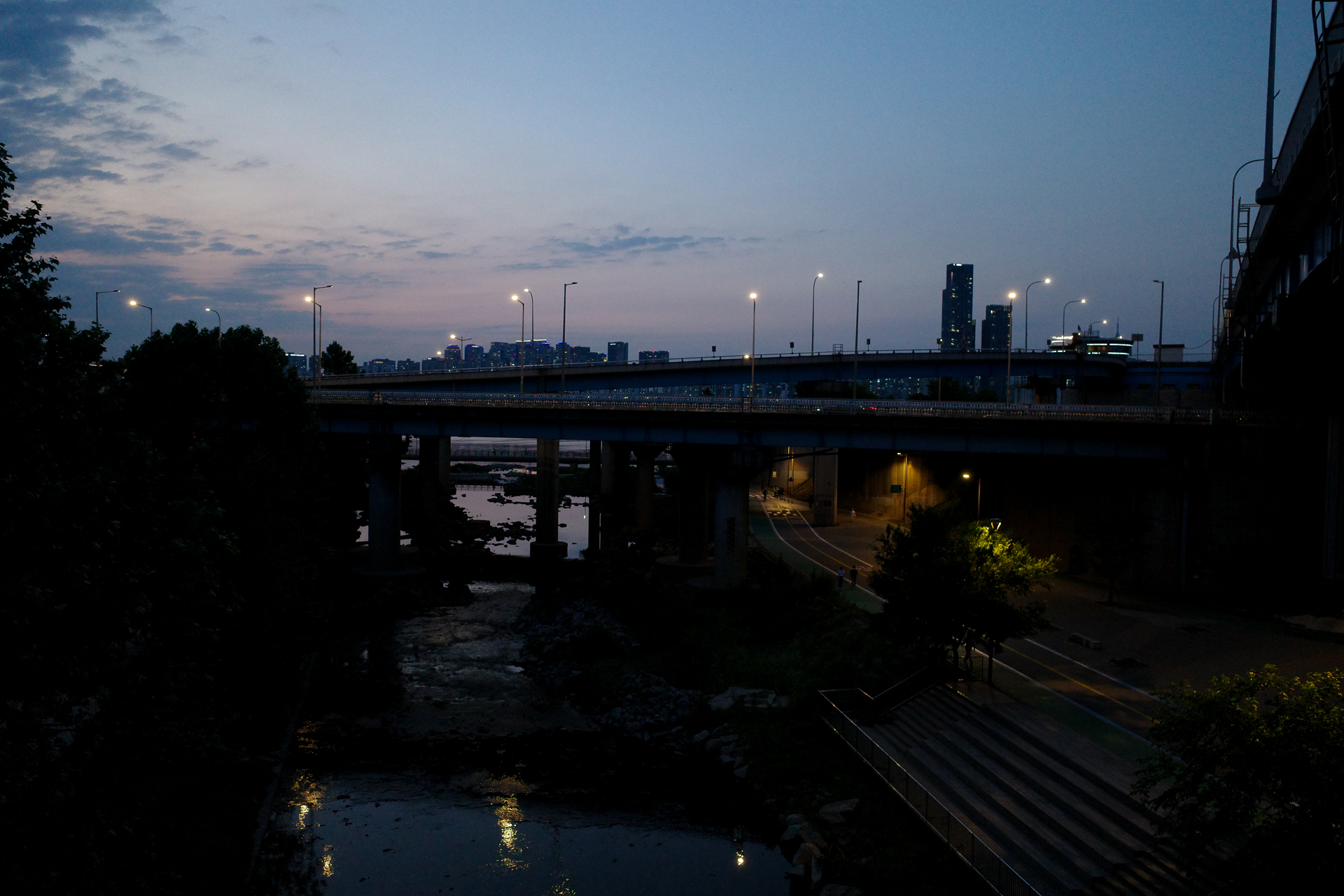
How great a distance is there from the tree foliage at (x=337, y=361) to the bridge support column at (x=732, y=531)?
62396 mm

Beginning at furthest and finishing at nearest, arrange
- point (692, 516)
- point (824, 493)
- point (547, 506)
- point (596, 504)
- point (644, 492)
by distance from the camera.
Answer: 1. point (596, 504)
2. point (644, 492)
3. point (824, 493)
4. point (547, 506)
5. point (692, 516)

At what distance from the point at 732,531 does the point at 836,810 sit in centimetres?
2583

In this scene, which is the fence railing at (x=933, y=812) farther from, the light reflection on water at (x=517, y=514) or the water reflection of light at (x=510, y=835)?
the light reflection on water at (x=517, y=514)

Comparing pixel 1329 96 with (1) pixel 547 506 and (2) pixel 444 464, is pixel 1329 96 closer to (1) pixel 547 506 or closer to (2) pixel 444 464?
(1) pixel 547 506

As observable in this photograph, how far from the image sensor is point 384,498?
53531mm

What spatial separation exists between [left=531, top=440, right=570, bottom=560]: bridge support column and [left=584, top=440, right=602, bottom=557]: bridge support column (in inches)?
110

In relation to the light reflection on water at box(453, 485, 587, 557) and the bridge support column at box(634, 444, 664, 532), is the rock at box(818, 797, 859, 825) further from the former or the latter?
the bridge support column at box(634, 444, 664, 532)

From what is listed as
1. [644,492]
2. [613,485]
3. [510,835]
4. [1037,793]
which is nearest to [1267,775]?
[1037,793]

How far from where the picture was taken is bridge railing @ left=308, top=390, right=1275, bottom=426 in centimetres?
4262

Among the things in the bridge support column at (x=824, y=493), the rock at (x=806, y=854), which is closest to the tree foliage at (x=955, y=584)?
the rock at (x=806, y=854)

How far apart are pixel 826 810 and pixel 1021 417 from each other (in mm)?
28086

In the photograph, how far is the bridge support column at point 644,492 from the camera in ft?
244

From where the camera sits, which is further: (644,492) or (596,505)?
(596,505)

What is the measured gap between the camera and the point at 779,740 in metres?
25.7
